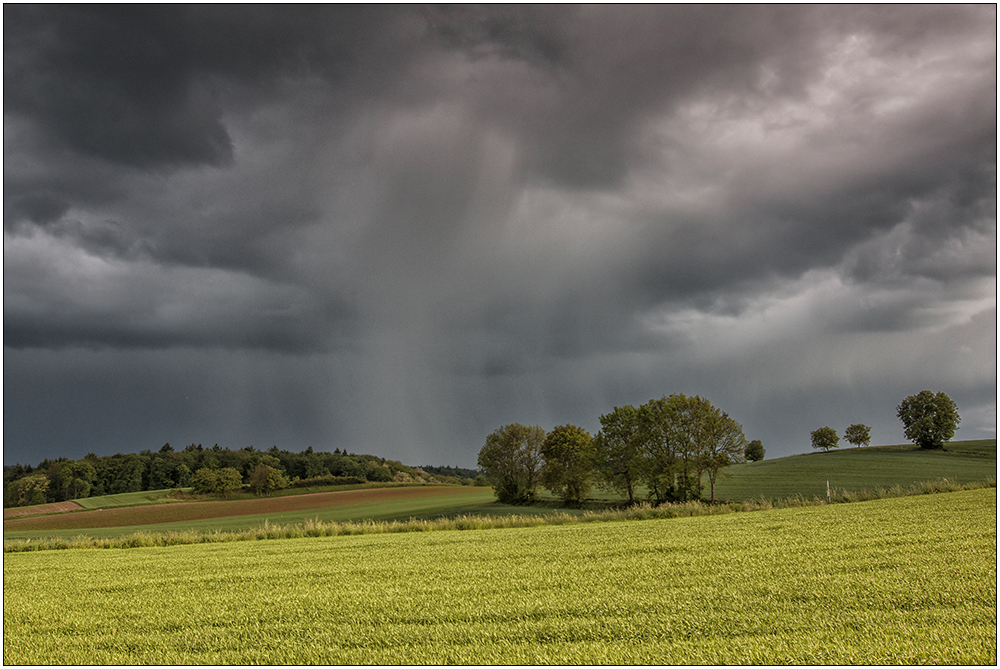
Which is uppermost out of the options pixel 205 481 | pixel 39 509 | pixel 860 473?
pixel 860 473

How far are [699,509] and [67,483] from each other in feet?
426

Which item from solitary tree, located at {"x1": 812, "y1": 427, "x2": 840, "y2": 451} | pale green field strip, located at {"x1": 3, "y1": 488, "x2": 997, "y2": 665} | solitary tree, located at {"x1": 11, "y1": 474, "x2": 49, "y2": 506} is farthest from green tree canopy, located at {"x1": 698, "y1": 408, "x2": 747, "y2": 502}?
solitary tree, located at {"x1": 11, "y1": 474, "x2": 49, "y2": 506}

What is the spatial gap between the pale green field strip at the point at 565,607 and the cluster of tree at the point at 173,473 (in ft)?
333

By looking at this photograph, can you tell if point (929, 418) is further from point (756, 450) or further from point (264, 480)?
point (264, 480)

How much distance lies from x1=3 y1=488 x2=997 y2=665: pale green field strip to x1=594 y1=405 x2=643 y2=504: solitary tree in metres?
42.5

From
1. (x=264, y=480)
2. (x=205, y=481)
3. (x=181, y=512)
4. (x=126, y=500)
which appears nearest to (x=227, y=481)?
(x=205, y=481)

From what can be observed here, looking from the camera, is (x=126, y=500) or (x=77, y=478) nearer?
(x=126, y=500)

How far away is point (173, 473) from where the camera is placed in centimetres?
12350

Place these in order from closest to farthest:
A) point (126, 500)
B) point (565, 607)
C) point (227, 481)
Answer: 1. point (565, 607)
2. point (126, 500)
3. point (227, 481)

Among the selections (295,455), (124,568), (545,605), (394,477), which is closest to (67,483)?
(295,455)

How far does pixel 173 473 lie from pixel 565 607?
140m

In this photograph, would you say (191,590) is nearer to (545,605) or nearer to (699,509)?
(545,605)

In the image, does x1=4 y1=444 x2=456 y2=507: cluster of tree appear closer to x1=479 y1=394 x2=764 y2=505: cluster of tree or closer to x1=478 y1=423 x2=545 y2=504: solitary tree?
x1=478 y1=423 x2=545 y2=504: solitary tree

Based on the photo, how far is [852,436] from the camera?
112 m
